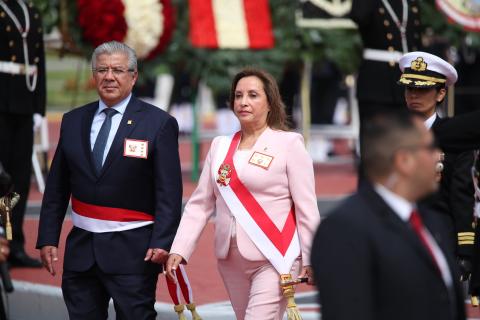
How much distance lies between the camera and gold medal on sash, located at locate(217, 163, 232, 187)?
6.23m

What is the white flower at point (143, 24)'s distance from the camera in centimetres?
1234

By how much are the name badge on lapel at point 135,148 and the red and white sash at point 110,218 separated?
0.28 metres

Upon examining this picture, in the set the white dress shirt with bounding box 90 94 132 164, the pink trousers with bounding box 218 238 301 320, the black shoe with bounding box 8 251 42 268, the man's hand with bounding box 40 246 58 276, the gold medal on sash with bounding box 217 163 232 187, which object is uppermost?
the white dress shirt with bounding box 90 94 132 164

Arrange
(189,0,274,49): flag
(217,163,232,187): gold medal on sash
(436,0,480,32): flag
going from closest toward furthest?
(217,163,232,187): gold medal on sash
(436,0,480,32): flag
(189,0,274,49): flag

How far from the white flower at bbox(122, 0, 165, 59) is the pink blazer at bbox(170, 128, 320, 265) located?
618cm

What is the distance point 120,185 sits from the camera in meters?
6.30

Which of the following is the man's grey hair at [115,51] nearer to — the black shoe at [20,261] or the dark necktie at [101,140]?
the dark necktie at [101,140]

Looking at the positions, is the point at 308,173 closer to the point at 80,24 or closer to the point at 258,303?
the point at 258,303

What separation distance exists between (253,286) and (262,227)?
282 mm

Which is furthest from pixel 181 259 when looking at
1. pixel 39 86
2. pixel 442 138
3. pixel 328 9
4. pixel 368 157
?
pixel 328 9

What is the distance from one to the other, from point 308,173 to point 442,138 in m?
0.80

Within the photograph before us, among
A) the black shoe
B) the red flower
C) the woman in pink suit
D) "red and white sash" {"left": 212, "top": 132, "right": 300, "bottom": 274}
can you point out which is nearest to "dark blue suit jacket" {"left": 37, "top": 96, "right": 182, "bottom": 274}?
the woman in pink suit

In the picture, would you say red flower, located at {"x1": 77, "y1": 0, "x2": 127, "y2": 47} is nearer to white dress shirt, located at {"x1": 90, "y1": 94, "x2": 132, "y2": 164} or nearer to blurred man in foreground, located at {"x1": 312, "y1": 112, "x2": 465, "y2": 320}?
white dress shirt, located at {"x1": 90, "y1": 94, "x2": 132, "y2": 164}

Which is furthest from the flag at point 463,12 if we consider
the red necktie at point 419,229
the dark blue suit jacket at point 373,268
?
the dark blue suit jacket at point 373,268
